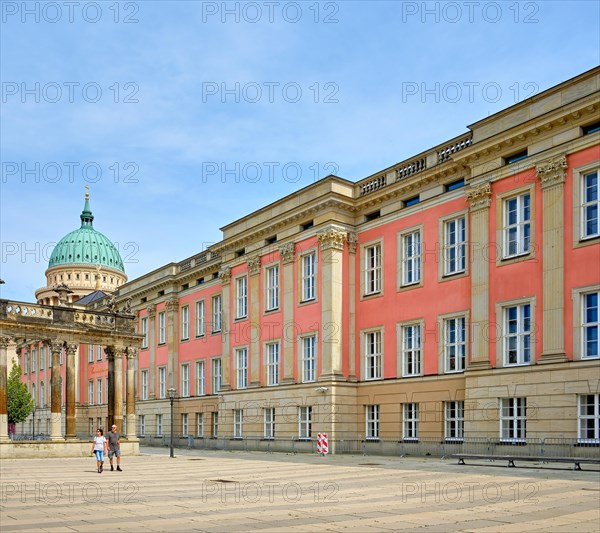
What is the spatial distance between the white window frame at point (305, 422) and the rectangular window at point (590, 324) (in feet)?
58.7

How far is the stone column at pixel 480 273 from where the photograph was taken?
33.6 meters

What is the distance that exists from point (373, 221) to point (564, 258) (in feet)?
44.3

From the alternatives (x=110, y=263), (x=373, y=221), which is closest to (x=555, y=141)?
(x=373, y=221)

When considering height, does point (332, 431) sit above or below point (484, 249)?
below

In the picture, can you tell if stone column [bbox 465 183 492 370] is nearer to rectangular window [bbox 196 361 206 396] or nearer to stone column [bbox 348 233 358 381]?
stone column [bbox 348 233 358 381]

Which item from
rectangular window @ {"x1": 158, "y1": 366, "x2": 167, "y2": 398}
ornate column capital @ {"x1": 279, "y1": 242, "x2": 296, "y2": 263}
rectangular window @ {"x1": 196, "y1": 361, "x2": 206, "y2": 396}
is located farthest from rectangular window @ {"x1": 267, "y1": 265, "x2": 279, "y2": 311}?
rectangular window @ {"x1": 158, "y1": 366, "x2": 167, "y2": 398}

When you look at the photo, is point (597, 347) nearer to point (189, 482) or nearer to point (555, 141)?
point (555, 141)

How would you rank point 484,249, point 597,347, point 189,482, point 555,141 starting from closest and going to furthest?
point 189,482 < point 597,347 < point 555,141 < point 484,249

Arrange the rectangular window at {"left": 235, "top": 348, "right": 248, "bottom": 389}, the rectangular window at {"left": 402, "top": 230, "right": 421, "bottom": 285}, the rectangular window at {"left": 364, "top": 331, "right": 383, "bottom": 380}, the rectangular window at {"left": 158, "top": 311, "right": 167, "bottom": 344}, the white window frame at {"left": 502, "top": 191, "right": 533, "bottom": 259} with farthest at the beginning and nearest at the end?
the rectangular window at {"left": 158, "top": 311, "right": 167, "bottom": 344}
the rectangular window at {"left": 235, "top": 348, "right": 248, "bottom": 389}
the rectangular window at {"left": 364, "top": 331, "right": 383, "bottom": 380}
the rectangular window at {"left": 402, "top": 230, "right": 421, "bottom": 285}
the white window frame at {"left": 502, "top": 191, "right": 533, "bottom": 259}

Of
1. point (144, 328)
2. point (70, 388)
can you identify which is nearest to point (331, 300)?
point (70, 388)

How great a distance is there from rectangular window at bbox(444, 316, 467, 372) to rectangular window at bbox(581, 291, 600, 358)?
6.81 m

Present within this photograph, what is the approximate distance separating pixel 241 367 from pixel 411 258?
55.6 ft

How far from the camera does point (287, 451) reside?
145 feet

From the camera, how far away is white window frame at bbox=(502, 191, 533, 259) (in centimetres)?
3256
